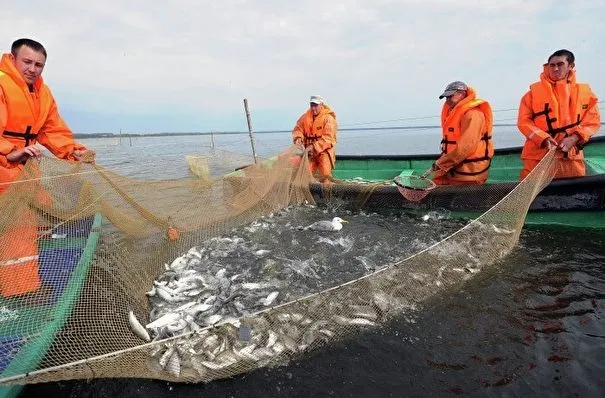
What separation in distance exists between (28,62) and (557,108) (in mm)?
9629

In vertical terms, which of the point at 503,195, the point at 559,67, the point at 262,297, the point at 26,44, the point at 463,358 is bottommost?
the point at 463,358

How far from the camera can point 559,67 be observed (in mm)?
7672

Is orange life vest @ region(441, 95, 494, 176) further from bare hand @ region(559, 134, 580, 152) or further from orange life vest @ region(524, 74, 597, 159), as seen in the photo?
bare hand @ region(559, 134, 580, 152)

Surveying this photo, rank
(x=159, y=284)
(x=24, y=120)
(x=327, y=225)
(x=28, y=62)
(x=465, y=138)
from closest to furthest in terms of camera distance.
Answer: (x=28, y=62), (x=24, y=120), (x=159, y=284), (x=465, y=138), (x=327, y=225)

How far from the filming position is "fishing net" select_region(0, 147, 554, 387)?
418 centimetres

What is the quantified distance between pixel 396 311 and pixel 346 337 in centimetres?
87

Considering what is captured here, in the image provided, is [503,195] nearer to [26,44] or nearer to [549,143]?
A: [549,143]

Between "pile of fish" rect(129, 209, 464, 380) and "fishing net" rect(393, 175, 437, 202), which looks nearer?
"pile of fish" rect(129, 209, 464, 380)

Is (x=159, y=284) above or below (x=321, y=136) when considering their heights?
below

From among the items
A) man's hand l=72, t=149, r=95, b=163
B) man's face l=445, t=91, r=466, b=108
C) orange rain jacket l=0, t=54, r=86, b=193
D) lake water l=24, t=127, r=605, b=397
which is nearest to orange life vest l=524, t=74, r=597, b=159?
man's face l=445, t=91, r=466, b=108

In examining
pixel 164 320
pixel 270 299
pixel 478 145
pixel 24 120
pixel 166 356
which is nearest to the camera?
pixel 166 356

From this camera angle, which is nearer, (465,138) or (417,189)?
(465,138)

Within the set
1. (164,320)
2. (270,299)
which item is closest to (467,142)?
(270,299)

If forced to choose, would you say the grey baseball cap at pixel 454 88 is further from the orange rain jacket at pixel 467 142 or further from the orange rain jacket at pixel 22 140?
the orange rain jacket at pixel 22 140
